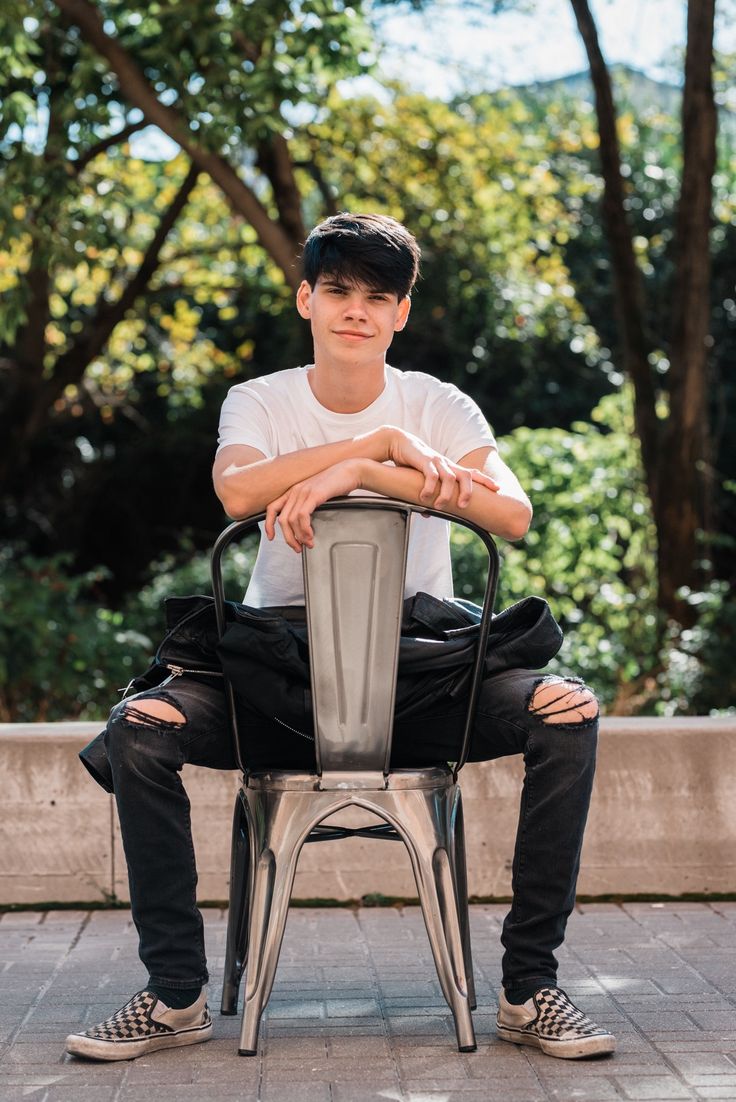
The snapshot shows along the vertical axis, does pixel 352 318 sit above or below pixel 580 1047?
above

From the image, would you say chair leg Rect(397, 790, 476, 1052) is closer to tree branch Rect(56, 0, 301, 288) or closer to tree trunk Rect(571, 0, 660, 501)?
tree branch Rect(56, 0, 301, 288)

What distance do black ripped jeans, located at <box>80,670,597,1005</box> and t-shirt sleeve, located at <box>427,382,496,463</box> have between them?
531 millimetres

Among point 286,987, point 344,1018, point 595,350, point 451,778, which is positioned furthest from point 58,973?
point 595,350

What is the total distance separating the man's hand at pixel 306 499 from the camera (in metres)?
2.80

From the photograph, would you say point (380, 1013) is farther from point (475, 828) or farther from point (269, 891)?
point (475, 828)

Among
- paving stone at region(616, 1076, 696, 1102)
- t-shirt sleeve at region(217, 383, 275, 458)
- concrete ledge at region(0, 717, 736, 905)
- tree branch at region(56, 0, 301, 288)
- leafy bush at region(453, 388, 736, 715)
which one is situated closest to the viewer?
paving stone at region(616, 1076, 696, 1102)

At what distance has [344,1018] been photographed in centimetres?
325

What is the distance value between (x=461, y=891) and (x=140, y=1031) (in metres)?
0.73

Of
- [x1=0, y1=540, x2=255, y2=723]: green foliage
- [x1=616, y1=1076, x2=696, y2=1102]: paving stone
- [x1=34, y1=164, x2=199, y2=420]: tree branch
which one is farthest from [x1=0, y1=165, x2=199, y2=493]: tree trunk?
[x1=616, y1=1076, x2=696, y2=1102]: paving stone

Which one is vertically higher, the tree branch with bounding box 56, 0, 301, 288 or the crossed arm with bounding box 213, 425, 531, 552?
the tree branch with bounding box 56, 0, 301, 288

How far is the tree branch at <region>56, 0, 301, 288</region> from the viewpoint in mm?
7074

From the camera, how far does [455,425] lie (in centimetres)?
324

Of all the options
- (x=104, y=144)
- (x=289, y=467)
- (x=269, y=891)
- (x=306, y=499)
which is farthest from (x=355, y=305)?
(x=104, y=144)

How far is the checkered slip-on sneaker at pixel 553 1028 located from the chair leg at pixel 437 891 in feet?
0.40
